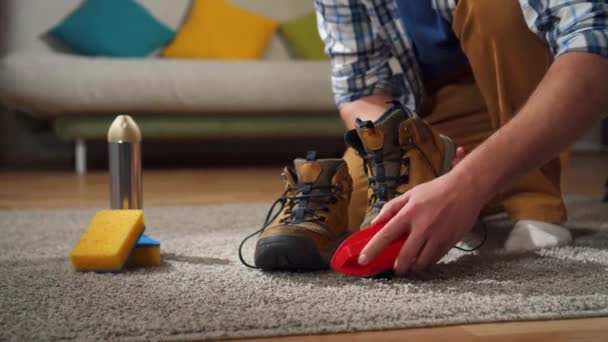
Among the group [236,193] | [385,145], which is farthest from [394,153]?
[236,193]

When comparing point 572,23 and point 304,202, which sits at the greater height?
point 572,23

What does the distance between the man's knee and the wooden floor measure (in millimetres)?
534

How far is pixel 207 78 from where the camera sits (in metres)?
2.76

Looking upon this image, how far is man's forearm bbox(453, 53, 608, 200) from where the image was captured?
845mm

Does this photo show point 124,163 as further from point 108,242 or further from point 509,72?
point 509,72

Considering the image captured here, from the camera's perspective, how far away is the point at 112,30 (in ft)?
9.86

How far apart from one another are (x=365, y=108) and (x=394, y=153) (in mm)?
320

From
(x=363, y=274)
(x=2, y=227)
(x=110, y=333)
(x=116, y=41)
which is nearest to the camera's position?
(x=110, y=333)

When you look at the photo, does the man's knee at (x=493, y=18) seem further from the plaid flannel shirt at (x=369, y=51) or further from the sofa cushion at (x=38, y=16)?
the sofa cushion at (x=38, y=16)

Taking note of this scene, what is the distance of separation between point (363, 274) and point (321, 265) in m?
0.08

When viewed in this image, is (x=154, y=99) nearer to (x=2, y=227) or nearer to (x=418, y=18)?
(x=2, y=227)

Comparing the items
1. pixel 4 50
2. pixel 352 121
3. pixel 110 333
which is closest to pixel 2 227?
pixel 352 121

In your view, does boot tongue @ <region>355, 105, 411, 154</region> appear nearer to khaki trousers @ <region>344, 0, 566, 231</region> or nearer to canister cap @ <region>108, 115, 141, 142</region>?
khaki trousers @ <region>344, 0, 566, 231</region>

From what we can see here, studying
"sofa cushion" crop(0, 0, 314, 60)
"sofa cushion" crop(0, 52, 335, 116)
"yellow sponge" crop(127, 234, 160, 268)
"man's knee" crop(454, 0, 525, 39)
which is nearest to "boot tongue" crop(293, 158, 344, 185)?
"yellow sponge" crop(127, 234, 160, 268)
